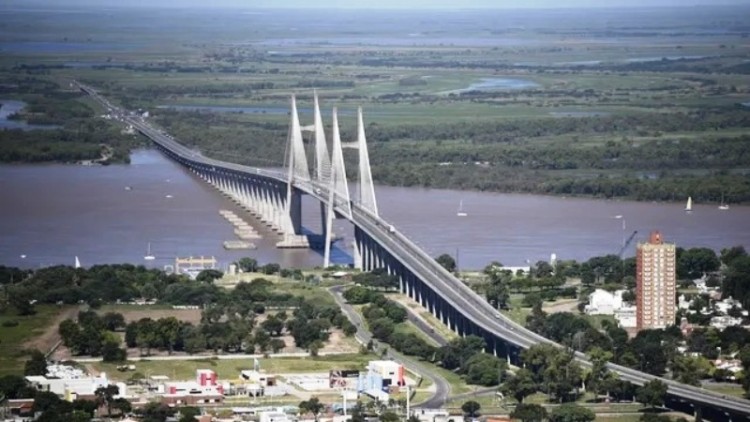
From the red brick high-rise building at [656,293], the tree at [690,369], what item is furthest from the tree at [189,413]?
the red brick high-rise building at [656,293]

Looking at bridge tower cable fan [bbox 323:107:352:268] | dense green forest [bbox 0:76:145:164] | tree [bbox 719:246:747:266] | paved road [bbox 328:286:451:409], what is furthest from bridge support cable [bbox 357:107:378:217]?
dense green forest [bbox 0:76:145:164]

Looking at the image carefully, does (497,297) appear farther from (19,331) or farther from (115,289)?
Result: (19,331)

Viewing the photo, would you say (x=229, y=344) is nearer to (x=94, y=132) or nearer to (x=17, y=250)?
(x=17, y=250)

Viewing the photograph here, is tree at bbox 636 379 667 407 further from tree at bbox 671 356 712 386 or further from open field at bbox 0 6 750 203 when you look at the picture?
open field at bbox 0 6 750 203

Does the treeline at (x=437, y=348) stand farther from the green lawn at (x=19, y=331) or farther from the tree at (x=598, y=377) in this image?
the green lawn at (x=19, y=331)

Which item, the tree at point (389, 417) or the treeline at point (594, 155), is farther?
the treeline at point (594, 155)
